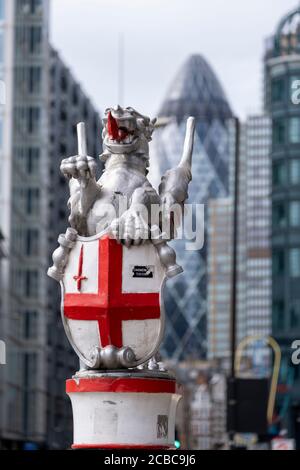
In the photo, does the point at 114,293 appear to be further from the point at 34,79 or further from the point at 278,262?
the point at 34,79

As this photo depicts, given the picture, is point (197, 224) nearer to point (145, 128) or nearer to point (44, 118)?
point (145, 128)

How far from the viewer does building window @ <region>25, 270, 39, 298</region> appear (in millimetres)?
98000

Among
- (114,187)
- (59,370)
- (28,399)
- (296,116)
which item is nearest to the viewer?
(114,187)

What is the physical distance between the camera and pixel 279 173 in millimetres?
88750

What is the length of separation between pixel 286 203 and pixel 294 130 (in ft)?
13.4

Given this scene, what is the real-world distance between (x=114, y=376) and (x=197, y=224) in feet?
4.72

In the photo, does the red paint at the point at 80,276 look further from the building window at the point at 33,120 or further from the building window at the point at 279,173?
the building window at the point at 33,120

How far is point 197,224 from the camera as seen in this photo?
38.8 ft

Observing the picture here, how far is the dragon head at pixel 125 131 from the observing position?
38.9 feet

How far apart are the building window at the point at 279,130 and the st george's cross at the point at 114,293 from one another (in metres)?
77.7

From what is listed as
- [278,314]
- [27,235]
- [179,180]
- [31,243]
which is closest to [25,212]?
[27,235]

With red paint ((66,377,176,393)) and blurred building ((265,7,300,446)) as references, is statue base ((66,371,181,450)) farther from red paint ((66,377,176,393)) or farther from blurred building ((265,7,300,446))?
blurred building ((265,7,300,446))

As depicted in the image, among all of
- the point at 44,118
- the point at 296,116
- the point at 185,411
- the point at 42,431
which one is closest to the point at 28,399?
the point at 42,431

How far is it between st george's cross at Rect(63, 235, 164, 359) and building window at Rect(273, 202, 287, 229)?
7725 centimetres
